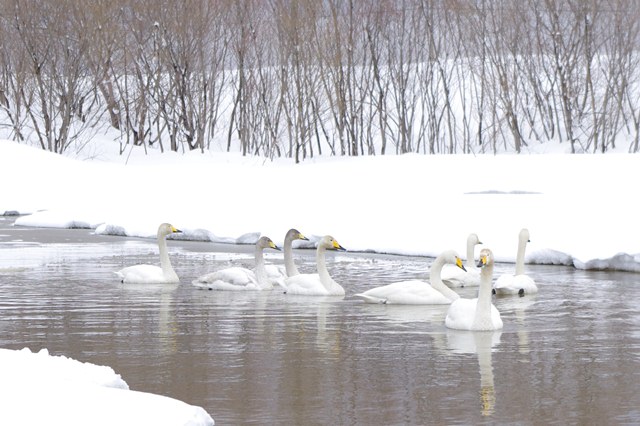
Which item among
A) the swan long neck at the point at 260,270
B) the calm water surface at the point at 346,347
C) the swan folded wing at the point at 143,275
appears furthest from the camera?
the swan folded wing at the point at 143,275

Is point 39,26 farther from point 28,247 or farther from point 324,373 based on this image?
Answer: point 324,373

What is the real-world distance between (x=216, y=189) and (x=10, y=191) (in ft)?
20.3

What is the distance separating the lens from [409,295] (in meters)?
13.1

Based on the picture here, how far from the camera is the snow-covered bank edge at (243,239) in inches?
645

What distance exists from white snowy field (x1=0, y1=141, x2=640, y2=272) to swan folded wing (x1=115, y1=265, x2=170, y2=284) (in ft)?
17.6

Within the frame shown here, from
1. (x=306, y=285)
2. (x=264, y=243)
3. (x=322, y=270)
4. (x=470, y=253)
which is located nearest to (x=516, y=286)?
(x=470, y=253)

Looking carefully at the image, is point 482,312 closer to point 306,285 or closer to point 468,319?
point 468,319

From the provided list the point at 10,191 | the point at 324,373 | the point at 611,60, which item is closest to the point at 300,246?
the point at 324,373

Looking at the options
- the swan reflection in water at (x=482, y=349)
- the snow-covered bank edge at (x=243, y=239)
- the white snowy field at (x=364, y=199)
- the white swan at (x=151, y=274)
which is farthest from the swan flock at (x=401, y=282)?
the white snowy field at (x=364, y=199)

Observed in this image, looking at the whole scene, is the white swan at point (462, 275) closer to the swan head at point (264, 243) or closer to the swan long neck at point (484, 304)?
the swan head at point (264, 243)

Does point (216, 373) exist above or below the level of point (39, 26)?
below

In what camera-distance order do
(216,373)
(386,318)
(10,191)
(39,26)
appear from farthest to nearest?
(39,26) < (10,191) < (386,318) < (216,373)

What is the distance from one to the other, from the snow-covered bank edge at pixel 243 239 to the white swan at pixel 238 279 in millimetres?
4612

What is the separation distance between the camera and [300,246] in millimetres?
20938
